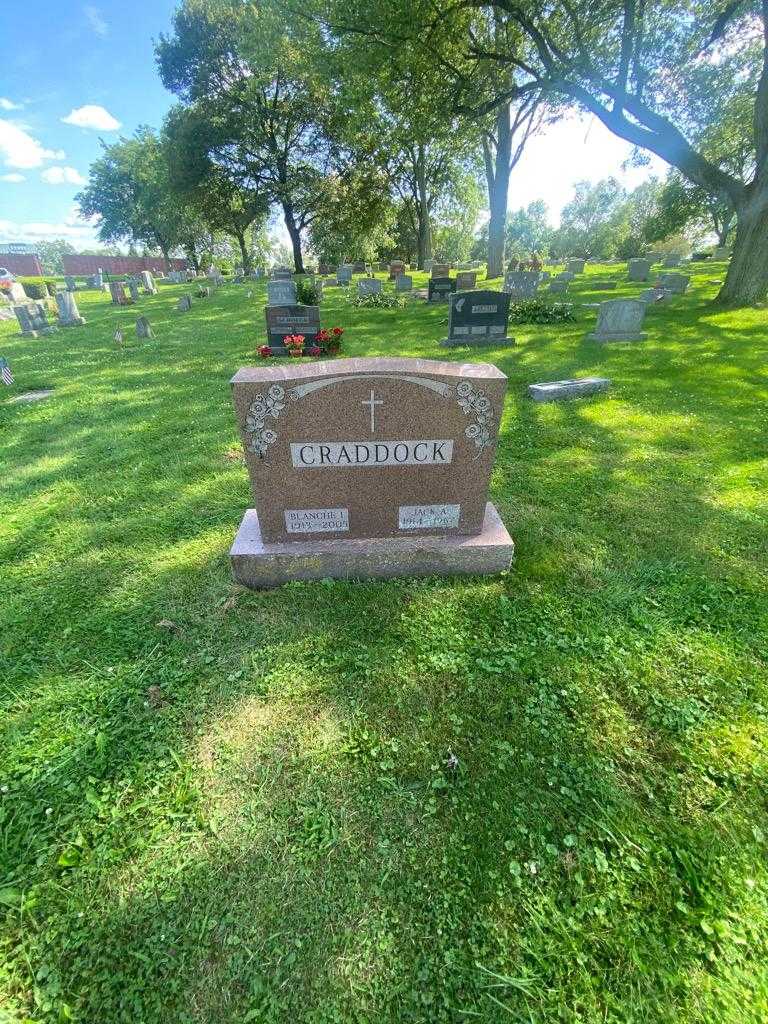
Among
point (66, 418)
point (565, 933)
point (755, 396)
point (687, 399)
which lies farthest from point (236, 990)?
point (755, 396)

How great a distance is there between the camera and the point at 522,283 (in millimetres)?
16031

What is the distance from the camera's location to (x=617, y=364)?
8477 mm

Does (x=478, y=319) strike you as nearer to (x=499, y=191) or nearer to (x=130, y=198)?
(x=499, y=191)

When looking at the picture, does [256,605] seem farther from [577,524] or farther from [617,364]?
[617,364]

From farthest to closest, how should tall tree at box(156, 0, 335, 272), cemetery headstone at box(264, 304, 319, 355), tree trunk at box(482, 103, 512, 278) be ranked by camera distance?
tall tree at box(156, 0, 335, 272) < tree trunk at box(482, 103, 512, 278) < cemetery headstone at box(264, 304, 319, 355)

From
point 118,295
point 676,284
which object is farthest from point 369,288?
point 118,295

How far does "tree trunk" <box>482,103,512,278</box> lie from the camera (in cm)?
2108

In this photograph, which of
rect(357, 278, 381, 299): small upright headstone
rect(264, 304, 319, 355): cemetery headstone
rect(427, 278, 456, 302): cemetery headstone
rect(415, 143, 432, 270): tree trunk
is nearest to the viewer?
rect(264, 304, 319, 355): cemetery headstone

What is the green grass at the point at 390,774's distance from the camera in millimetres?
1531

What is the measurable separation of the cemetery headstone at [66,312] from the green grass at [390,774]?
13.9m

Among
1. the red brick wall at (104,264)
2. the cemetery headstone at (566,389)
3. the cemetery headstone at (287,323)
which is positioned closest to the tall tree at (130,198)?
the red brick wall at (104,264)

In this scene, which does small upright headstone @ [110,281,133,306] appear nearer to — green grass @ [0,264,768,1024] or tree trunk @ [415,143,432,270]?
green grass @ [0,264,768,1024]

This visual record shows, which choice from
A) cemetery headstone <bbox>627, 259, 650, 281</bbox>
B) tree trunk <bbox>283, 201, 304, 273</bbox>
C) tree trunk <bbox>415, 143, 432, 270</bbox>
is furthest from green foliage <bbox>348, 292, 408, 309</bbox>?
tree trunk <bbox>283, 201, 304, 273</bbox>

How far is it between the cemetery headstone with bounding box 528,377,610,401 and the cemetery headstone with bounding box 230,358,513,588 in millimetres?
4026
